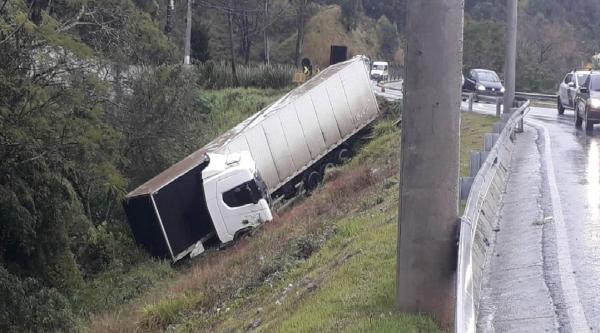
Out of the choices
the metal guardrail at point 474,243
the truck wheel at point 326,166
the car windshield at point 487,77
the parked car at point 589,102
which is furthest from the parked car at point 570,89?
the metal guardrail at point 474,243

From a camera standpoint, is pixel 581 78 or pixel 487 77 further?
pixel 487 77

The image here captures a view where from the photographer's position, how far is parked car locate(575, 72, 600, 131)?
77.5ft

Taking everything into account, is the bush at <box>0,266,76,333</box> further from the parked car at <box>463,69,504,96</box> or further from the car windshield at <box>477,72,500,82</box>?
the car windshield at <box>477,72,500,82</box>

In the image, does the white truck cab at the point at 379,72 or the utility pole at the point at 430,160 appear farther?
the white truck cab at the point at 379,72

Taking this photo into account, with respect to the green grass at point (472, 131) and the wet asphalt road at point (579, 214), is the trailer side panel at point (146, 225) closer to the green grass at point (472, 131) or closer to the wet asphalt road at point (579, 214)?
the green grass at point (472, 131)

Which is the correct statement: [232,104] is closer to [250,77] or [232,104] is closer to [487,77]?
[250,77]

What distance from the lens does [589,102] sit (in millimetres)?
23766

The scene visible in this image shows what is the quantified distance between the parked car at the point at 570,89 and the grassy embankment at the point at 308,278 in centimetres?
392

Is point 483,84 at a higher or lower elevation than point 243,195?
higher

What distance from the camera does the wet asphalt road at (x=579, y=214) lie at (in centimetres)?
812

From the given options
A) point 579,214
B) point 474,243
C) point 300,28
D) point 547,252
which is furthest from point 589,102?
point 300,28

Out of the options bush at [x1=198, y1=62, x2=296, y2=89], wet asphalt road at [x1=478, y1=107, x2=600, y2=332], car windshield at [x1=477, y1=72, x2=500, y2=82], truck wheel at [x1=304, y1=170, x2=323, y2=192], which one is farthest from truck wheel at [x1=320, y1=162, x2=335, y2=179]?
bush at [x1=198, y1=62, x2=296, y2=89]

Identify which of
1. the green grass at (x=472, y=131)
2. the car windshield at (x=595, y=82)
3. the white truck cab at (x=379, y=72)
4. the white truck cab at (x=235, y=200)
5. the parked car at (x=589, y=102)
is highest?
the car windshield at (x=595, y=82)

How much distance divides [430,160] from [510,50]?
18.2 m
